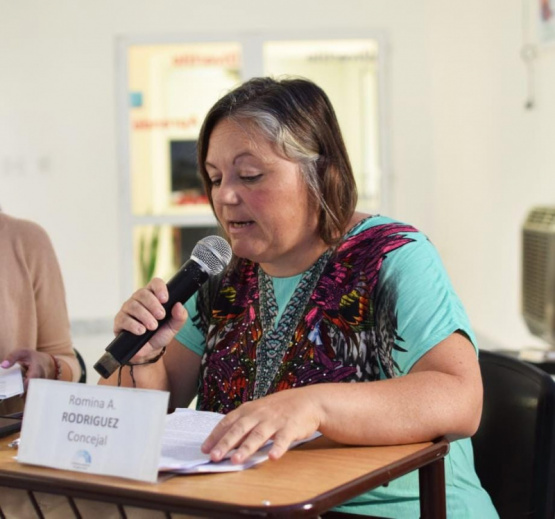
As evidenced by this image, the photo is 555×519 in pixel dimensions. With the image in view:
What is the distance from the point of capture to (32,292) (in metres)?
2.19

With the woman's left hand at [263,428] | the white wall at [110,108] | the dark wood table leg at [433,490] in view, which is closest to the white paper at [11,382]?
the woman's left hand at [263,428]

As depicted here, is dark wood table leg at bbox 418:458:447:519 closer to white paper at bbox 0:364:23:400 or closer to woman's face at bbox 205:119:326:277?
woman's face at bbox 205:119:326:277

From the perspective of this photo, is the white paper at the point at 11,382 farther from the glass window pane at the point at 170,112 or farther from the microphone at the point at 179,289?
the glass window pane at the point at 170,112

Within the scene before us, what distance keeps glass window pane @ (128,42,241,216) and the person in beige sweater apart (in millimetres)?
4760

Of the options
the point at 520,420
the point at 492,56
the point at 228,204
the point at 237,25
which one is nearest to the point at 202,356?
the point at 228,204

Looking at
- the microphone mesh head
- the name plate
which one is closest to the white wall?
the microphone mesh head

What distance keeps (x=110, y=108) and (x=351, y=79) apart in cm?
187

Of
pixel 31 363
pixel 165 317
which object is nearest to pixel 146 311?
pixel 165 317

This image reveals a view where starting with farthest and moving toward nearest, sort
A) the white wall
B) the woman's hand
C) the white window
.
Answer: the white window
the white wall
the woman's hand

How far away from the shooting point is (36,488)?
1119mm

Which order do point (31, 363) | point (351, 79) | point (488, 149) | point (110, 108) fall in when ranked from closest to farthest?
point (31, 363)
point (488, 149)
point (110, 108)
point (351, 79)

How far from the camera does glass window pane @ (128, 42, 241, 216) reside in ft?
22.7

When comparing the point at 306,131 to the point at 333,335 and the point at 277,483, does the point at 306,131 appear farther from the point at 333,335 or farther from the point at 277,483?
the point at 277,483

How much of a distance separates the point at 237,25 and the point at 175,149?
42.2 inches
